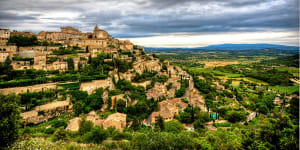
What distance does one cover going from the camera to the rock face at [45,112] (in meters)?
19.8

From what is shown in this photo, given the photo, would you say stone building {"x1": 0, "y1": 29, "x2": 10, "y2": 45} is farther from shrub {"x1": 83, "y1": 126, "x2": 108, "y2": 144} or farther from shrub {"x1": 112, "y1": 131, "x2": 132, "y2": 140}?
shrub {"x1": 112, "y1": 131, "x2": 132, "y2": 140}

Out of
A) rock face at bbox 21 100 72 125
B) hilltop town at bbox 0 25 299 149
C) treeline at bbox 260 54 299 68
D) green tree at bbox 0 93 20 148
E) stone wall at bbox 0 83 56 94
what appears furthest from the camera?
treeline at bbox 260 54 299 68

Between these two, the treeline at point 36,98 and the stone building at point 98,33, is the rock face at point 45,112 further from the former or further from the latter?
the stone building at point 98,33

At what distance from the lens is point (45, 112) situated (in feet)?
70.7

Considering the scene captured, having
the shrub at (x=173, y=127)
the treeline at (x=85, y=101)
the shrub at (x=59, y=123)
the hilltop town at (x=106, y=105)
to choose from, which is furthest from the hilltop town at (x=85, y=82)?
the shrub at (x=173, y=127)

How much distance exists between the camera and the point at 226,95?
134 feet

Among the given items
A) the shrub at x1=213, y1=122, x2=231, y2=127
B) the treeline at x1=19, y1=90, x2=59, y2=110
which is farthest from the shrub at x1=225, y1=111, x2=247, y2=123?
the treeline at x1=19, y1=90, x2=59, y2=110

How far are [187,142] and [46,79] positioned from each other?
2326 centimetres

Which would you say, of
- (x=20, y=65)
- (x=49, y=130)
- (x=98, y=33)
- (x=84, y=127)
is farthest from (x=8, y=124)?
(x=98, y=33)

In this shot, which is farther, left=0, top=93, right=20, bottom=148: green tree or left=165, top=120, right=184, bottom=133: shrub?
left=165, top=120, right=184, bottom=133: shrub

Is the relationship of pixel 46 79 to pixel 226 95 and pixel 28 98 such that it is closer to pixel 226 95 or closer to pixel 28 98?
pixel 28 98

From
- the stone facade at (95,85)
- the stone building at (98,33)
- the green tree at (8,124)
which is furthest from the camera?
the stone building at (98,33)

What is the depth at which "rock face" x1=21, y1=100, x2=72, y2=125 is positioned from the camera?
65.0ft

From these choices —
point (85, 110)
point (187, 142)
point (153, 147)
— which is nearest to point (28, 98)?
point (85, 110)
